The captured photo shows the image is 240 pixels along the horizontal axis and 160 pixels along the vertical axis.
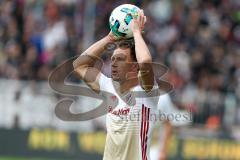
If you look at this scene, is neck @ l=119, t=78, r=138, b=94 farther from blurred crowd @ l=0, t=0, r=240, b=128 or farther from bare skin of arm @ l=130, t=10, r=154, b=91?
blurred crowd @ l=0, t=0, r=240, b=128

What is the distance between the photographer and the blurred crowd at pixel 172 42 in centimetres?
1750

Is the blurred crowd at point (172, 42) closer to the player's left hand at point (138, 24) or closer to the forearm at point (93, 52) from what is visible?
the forearm at point (93, 52)

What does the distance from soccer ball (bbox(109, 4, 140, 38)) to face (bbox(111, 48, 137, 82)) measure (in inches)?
6.0

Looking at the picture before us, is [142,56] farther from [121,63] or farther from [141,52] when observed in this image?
[121,63]

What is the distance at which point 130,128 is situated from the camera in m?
7.14

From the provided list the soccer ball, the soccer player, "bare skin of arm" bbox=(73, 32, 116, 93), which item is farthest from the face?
"bare skin of arm" bbox=(73, 32, 116, 93)

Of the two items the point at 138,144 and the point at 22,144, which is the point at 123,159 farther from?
the point at 22,144

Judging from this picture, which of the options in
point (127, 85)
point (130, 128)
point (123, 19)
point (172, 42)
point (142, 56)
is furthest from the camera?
point (172, 42)

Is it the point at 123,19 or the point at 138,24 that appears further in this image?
the point at 123,19

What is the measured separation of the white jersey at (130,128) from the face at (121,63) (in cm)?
19

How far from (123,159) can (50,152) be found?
9900 millimetres

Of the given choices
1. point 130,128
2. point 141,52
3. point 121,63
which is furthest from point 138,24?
point 130,128

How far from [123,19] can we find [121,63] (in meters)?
0.42

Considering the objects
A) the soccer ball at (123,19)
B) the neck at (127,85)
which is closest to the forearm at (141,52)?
the soccer ball at (123,19)
